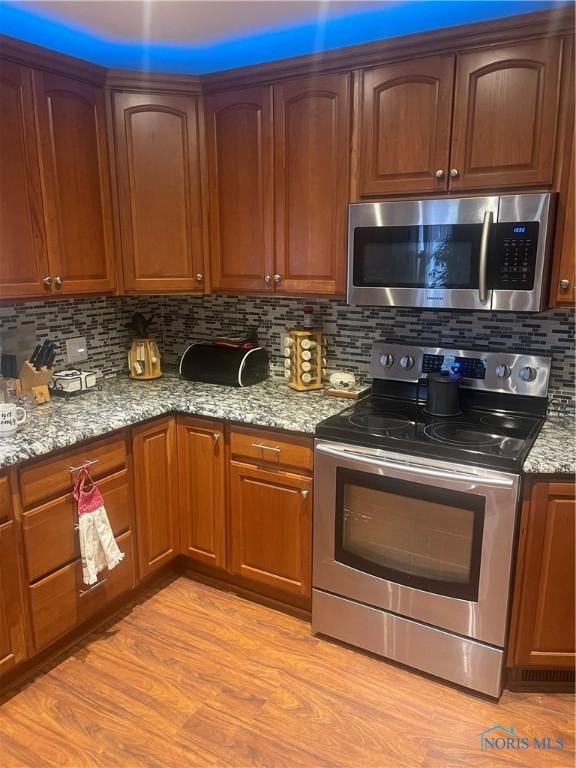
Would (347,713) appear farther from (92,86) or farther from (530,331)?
(92,86)

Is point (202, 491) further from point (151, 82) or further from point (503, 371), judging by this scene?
point (151, 82)

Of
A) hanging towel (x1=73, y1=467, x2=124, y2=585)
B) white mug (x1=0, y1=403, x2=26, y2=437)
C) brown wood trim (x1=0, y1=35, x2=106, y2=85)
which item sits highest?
brown wood trim (x1=0, y1=35, x2=106, y2=85)

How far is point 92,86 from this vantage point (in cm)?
→ 236

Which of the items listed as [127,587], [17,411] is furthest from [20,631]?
[17,411]

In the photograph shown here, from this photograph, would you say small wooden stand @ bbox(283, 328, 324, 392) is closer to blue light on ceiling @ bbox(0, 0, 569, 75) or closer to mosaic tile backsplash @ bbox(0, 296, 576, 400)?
mosaic tile backsplash @ bbox(0, 296, 576, 400)

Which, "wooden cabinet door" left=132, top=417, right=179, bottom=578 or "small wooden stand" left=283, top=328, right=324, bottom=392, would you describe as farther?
"small wooden stand" left=283, top=328, right=324, bottom=392

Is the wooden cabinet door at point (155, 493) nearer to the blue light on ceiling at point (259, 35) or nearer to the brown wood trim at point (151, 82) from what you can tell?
the brown wood trim at point (151, 82)

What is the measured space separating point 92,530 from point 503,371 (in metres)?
1.74

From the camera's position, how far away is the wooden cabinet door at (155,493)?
2.39 meters

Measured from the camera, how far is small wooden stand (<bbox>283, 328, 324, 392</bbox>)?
2.60m

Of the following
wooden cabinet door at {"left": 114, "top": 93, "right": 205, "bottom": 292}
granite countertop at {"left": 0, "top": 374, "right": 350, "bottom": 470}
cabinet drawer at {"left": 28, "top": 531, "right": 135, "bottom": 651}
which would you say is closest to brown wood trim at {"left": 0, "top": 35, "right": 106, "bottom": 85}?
wooden cabinet door at {"left": 114, "top": 93, "right": 205, "bottom": 292}

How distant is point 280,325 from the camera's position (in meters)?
2.89

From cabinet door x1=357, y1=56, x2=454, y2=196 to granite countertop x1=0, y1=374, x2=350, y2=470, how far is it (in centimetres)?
94

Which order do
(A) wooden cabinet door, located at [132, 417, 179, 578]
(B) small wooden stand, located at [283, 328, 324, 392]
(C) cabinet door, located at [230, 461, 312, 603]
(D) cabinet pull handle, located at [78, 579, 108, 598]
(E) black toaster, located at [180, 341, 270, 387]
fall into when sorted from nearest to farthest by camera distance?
(D) cabinet pull handle, located at [78, 579, 108, 598] → (C) cabinet door, located at [230, 461, 312, 603] → (A) wooden cabinet door, located at [132, 417, 179, 578] → (B) small wooden stand, located at [283, 328, 324, 392] → (E) black toaster, located at [180, 341, 270, 387]
